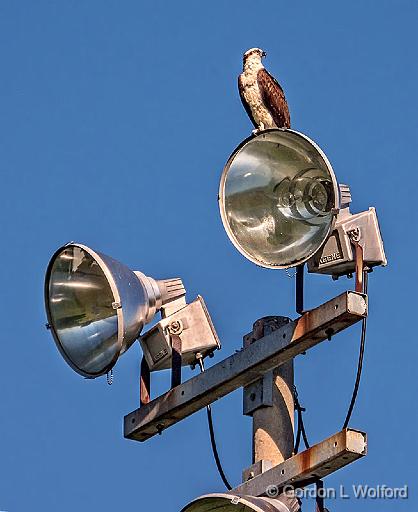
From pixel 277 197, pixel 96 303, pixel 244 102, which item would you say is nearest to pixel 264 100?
pixel 244 102

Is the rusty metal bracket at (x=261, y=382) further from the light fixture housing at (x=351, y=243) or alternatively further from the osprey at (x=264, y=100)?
the osprey at (x=264, y=100)

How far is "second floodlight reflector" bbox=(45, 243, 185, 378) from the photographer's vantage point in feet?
24.7

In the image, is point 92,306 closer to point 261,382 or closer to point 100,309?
point 100,309

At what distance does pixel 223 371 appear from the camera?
7.41 m

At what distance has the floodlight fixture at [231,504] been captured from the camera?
21.4 ft

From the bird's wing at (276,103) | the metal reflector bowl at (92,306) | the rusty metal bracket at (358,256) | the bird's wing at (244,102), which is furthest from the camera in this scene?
the bird's wing at (244,102)

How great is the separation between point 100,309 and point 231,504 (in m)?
1.66

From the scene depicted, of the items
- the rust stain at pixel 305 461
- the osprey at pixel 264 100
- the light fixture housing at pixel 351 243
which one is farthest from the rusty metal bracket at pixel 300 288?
the osprey at pixel 264 100

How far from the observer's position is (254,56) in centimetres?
1165

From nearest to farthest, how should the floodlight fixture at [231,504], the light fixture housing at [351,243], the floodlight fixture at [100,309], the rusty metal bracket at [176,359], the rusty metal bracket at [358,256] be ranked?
the floodlight fixture at [231,504]
the rusty metal bracket at [358,256]
the light fixture housing at [351,243]
the floodlight fixture at [100,309]
the rusty metal bracket at [176,359]

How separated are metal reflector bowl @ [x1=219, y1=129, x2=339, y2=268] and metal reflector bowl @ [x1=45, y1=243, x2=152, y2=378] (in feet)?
1.90

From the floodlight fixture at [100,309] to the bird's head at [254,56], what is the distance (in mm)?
3783

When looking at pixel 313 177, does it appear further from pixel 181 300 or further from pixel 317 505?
pixel 317 505

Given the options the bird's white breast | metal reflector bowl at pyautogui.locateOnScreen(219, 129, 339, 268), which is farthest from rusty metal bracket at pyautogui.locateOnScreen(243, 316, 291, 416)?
the bird's white breast
